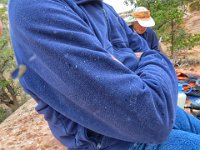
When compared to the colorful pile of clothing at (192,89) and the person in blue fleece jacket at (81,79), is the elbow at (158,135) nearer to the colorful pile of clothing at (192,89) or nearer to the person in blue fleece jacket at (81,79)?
the person in blue fleece jacket at (81,79)

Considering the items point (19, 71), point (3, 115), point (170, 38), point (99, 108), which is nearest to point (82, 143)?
point (99, 108)

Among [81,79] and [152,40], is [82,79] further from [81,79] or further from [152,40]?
[152,40]

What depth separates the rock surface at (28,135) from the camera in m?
3.11

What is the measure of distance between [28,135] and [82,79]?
9.57 ft

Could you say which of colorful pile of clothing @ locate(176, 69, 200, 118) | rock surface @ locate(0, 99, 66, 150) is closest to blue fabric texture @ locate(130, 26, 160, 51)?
colorful pile of clothing @ locate(176, 69, 200, 118)

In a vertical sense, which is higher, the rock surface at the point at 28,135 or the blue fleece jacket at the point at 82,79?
the blue fleece jacket at the point at 82,79

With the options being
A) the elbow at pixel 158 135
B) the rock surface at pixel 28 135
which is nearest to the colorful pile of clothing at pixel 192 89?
the rock surface at pixel 28 135

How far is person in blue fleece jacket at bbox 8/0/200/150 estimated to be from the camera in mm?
745

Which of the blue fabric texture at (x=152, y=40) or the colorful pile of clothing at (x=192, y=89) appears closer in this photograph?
the blue fabric texture at (x=152, y=40)

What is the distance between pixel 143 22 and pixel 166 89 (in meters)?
2.92

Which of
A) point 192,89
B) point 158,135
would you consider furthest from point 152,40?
point 158,135

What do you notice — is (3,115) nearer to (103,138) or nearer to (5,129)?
(5,129)

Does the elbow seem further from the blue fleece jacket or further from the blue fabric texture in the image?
the blue fabric texture

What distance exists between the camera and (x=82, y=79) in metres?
0.74
